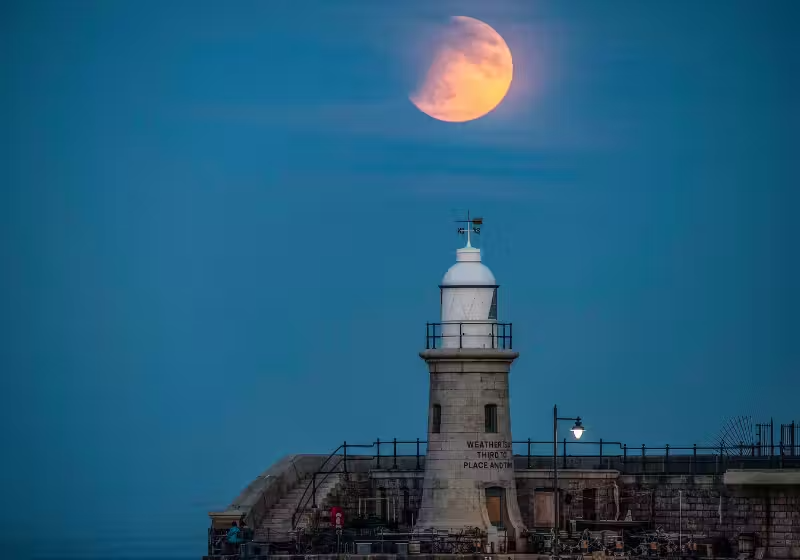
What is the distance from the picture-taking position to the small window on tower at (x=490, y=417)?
70188 millimetres

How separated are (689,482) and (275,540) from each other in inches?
564

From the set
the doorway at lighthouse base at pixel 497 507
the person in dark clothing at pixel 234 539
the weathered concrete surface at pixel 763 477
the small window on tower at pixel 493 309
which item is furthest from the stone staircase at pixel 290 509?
the weathered concrete surface at pixel 763 477

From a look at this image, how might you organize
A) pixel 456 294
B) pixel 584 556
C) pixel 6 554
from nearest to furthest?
pixel 584 556 → pixel 456 294 → pixel 6 554

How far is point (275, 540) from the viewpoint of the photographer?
→ 228 feet

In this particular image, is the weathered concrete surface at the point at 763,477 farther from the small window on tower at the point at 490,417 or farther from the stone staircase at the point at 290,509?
the stone staircase at the point at 290,509

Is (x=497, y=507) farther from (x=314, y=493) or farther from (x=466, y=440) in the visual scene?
(x=314, y=493)

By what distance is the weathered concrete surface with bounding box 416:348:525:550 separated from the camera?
6975cm

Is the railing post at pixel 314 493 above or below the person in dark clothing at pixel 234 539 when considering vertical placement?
above

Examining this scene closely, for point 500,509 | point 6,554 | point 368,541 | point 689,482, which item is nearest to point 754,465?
point 689,482

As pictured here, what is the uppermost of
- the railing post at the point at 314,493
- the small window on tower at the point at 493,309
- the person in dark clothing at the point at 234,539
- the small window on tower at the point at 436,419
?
the small window on tower at the point at 493,309

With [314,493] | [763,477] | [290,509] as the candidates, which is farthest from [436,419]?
[763,477]

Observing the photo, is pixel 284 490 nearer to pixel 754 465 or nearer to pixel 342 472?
pixel 342 472

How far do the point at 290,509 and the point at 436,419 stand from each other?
6510mm

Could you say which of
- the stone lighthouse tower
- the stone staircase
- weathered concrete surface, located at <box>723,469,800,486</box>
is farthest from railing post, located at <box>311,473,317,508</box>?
weathered concrete surface, located at <box>723,469,800,486</box>
